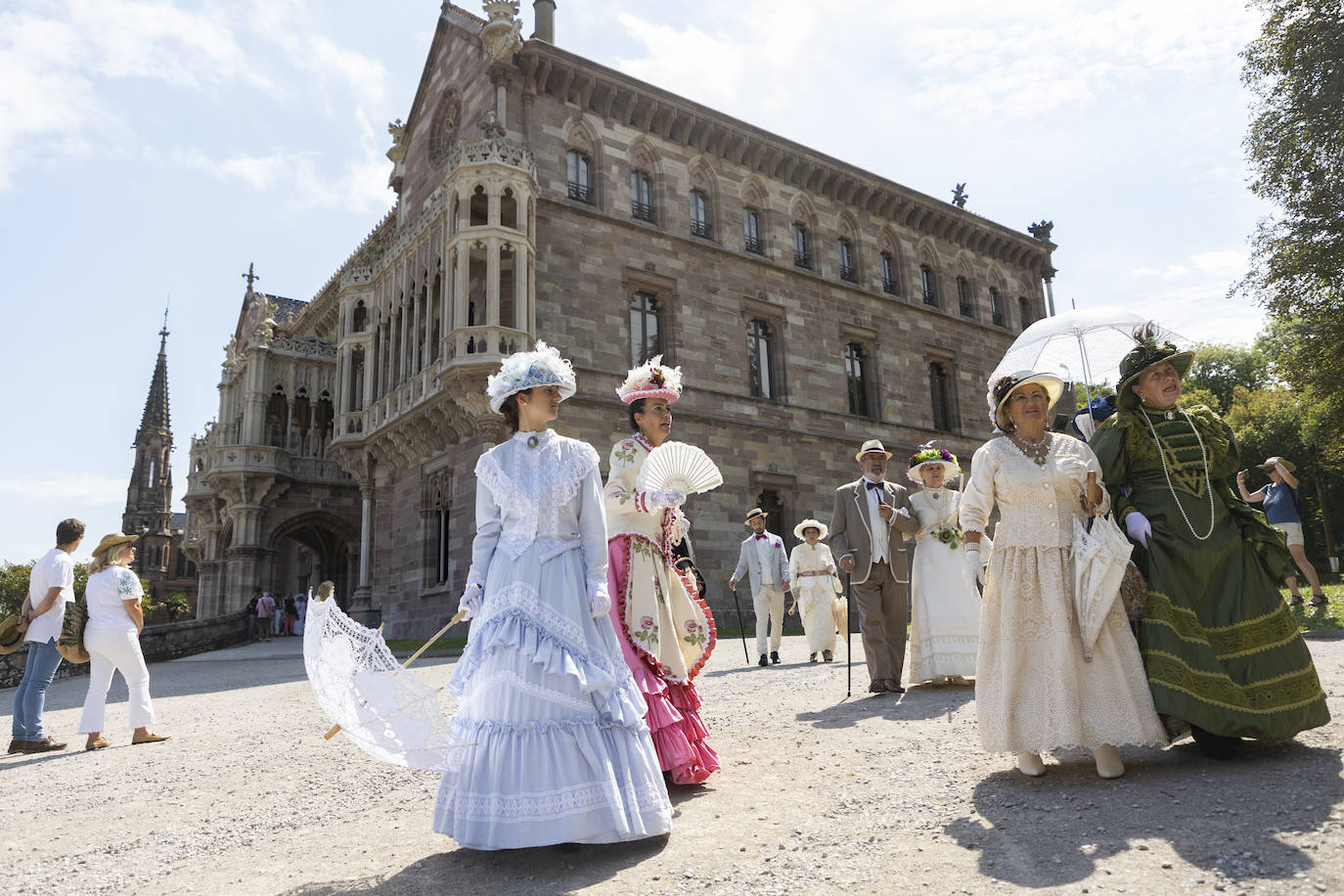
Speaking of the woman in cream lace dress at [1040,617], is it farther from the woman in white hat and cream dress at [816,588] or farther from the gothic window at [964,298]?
the gothic window at [964,298]

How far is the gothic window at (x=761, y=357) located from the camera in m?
21.2

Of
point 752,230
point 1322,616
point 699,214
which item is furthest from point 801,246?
point 1322,616

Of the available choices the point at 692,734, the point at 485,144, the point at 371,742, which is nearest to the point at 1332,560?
the point at 485,144

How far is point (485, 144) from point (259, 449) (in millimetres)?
17087

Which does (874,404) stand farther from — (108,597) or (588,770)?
(588,770)

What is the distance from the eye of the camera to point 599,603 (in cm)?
360

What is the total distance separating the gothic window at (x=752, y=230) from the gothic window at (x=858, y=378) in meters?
3.75

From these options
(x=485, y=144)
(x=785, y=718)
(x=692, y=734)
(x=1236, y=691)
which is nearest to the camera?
(x=1236, y=691)

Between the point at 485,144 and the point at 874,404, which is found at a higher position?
the point at 485,144

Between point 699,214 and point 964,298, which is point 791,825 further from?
point 964,298

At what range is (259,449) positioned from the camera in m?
29.1

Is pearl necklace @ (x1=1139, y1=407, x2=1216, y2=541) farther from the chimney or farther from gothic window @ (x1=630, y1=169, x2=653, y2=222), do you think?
the chimney

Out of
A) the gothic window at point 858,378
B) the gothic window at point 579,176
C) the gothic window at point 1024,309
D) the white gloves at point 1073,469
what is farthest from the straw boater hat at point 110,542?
the gothic window at point 1024,309

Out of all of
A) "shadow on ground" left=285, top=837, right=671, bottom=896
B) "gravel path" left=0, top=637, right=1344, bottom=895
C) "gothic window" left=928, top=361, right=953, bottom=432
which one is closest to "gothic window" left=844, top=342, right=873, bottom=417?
"gothic window" left=928, top=361, right=953, bottom=432
